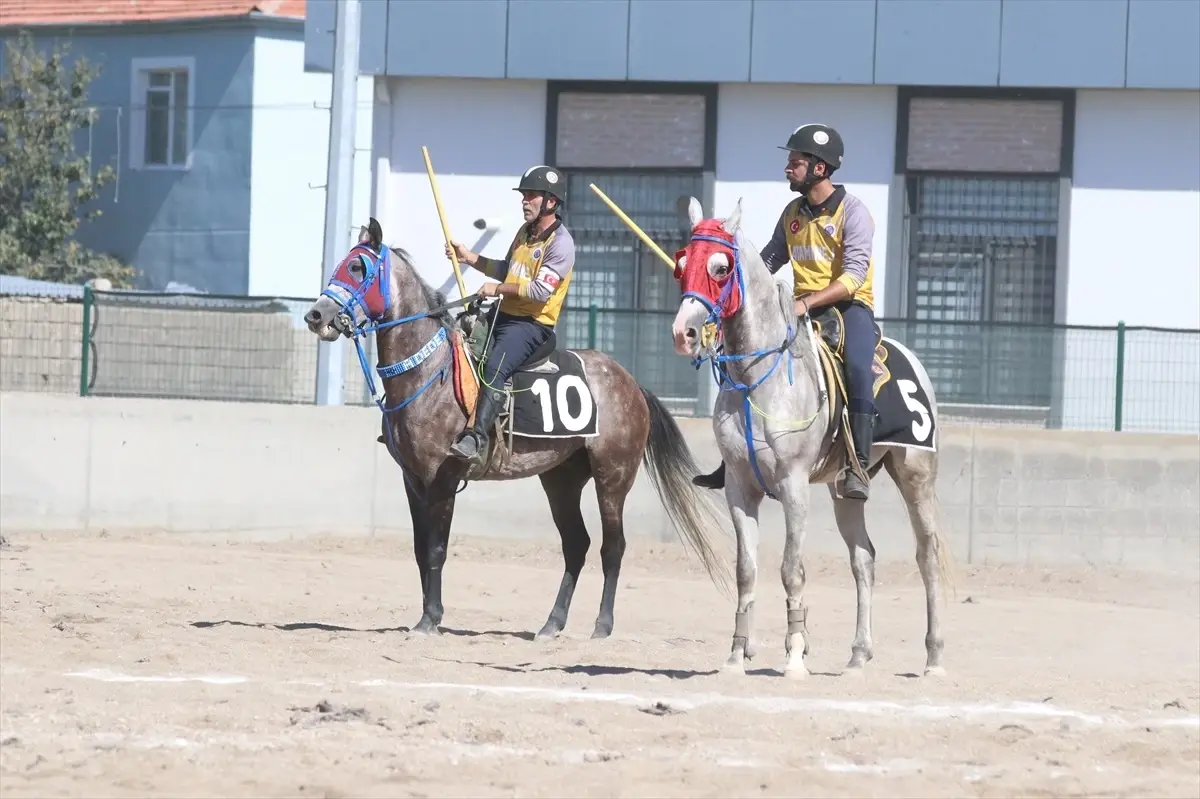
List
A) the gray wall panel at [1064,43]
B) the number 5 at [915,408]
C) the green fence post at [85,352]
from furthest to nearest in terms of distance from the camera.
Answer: the gray wall panel at [1064,43], the green fence post at [85,352], the number 5 at [915,408]

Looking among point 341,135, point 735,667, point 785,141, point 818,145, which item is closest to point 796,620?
point 735,667

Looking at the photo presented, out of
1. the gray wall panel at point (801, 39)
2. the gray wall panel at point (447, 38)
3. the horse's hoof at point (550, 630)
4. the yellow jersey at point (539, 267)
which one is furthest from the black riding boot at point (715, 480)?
the gray wall panel at point (447, 38)

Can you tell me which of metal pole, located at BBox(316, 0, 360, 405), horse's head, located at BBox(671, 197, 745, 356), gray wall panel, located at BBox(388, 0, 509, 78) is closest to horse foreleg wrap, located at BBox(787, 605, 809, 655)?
horse's head, located at BBox(671, 197, 745, 356)

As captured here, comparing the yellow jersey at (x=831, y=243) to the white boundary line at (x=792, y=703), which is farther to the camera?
the yellow jersey at (x=831, y=243)

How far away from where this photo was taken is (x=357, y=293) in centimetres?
1147

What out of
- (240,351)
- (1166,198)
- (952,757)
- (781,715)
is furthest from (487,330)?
(1166,198)

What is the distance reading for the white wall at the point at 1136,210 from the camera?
22062mm

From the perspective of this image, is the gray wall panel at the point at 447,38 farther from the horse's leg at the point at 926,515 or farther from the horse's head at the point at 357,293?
the horse's leg at the point at 926,515

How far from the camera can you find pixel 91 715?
27.7ft

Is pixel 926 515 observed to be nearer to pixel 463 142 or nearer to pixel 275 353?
pixel 275 353

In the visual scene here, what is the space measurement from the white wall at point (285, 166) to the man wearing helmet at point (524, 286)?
2344 cm

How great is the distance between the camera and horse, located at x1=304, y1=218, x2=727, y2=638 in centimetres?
1165

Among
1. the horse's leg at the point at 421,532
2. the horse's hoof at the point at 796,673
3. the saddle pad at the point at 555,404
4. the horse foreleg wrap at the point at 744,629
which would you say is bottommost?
the horse's hoof at the point at 796,673

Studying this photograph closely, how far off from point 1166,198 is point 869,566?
12.7 metres
